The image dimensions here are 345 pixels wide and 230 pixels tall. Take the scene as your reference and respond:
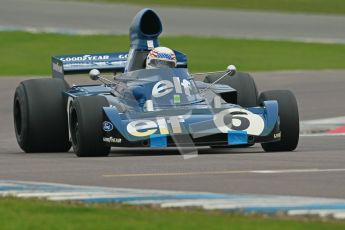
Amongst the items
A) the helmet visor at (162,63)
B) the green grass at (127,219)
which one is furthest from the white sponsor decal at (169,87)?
the green grass at (127,219)

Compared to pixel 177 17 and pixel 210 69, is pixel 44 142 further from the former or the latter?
pixel 177 17

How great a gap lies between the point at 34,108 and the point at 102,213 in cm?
771

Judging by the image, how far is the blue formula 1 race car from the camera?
15.4 m

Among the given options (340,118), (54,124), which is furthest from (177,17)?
(54,124)

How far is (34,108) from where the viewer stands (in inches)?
681

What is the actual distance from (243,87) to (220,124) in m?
2.97

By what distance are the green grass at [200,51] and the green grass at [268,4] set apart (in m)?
8.69

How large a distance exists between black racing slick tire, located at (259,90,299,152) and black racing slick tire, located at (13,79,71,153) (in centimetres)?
287

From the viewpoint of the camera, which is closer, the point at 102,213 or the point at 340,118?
the point at 102,213

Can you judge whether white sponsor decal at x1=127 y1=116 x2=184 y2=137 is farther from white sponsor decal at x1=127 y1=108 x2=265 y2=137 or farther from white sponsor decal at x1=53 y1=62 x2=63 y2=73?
white sponsor decal at x1=53 y1=62 x2=63 y2=73

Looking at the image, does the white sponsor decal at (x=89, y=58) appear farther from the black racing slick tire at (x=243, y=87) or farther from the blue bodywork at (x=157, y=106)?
the black racing slick tire at (x=243, y=87)

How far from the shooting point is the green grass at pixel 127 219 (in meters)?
9.07

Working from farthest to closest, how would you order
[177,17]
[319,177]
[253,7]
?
[253,7]
[177,17]
[319,177]

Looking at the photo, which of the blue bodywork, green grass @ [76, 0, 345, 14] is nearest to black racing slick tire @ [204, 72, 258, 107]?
the blue bodywork
